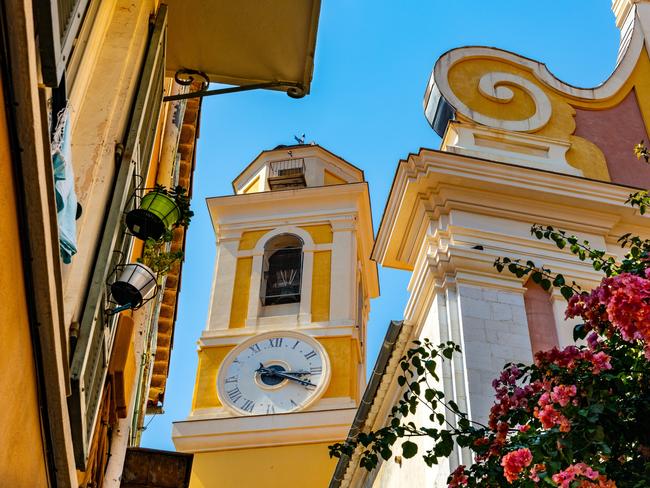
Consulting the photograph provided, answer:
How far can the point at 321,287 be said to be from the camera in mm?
21297

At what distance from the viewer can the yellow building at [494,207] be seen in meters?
8.77

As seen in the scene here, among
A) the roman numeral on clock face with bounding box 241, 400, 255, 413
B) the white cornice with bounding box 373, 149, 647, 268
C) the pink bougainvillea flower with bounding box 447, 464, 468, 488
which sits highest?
the roman numeral on clock face with bounding box 241, 400, 255, 413

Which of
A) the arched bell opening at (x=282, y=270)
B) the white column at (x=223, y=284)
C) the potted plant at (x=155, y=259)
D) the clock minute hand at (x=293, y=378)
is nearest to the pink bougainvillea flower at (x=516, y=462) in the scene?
Answer: the potted plant at (x=155, y=259)

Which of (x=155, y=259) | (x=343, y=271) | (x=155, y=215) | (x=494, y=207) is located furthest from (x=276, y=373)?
(x=155, y=215)

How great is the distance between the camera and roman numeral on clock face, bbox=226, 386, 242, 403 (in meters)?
19.6

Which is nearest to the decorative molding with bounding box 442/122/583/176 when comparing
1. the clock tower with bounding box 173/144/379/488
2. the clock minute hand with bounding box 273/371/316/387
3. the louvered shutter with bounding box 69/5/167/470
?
the louvered shutter with bounding box 69/5/167/470

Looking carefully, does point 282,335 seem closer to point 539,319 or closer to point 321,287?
point 321,287

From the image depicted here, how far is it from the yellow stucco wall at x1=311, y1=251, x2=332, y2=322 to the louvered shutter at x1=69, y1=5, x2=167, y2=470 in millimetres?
14164

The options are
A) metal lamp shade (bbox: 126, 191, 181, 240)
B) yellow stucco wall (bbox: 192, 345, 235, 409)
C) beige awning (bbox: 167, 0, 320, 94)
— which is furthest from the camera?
yellow stucco wall (bbox: 192, 345, 235, 409)

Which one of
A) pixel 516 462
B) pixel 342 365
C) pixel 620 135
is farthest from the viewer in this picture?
pixel 342 365

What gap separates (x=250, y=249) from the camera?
22.1 m

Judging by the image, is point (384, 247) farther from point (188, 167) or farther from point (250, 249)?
point (250, 249)

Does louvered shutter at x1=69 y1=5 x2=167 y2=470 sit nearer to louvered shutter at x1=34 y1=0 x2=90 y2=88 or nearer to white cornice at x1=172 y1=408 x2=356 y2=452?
louvered shutter at x1=34 y1=0 x2=90 y2=88

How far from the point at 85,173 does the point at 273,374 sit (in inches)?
588
